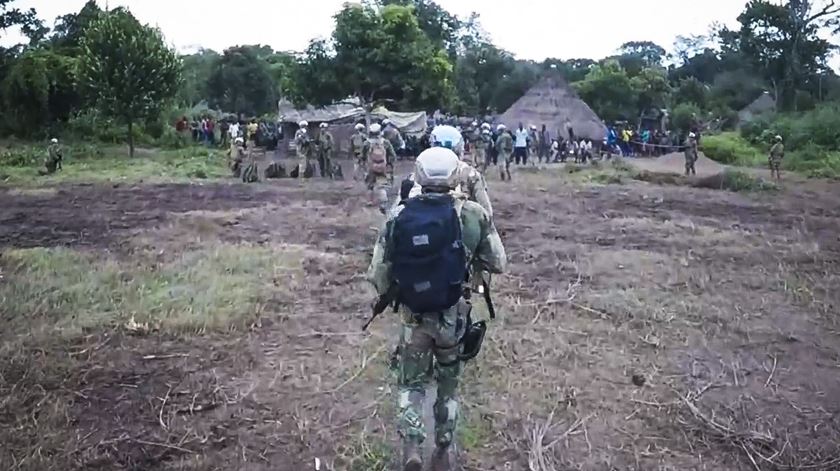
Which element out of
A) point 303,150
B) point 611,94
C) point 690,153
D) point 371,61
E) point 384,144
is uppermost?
point 371,61

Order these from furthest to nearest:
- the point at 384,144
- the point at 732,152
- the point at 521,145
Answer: the point at 732,152, the point at 521,145, the point at 384,144

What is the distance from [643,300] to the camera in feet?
25.7

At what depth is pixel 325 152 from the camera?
21406 mm

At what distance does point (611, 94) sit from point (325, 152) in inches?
1161

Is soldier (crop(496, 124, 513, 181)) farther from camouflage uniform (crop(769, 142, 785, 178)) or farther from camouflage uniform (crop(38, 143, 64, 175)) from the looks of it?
camouflage uniform (crop(38, 143, 64, 175))

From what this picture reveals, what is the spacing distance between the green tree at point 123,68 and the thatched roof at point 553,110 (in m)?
16.7

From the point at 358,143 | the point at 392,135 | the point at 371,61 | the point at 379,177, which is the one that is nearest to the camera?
the point at 379,177

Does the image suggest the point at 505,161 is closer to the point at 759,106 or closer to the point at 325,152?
the point at 325,152

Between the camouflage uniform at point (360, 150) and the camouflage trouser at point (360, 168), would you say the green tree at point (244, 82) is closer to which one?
the camouflage trouser at point (360, 168)

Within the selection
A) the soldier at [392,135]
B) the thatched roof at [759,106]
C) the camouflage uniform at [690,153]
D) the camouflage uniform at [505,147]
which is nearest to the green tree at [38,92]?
the soldier at [392,135]

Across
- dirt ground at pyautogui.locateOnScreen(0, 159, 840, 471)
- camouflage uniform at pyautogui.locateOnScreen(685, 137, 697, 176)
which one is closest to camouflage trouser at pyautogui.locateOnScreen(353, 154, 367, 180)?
dirt ground at pyautogui.locateOnScreen(0, 159, 840, 471)

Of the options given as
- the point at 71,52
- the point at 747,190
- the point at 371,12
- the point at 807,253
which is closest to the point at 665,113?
the point at 371,12

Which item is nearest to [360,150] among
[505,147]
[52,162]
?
[505,147]

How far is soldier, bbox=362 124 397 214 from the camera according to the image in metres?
15.4
